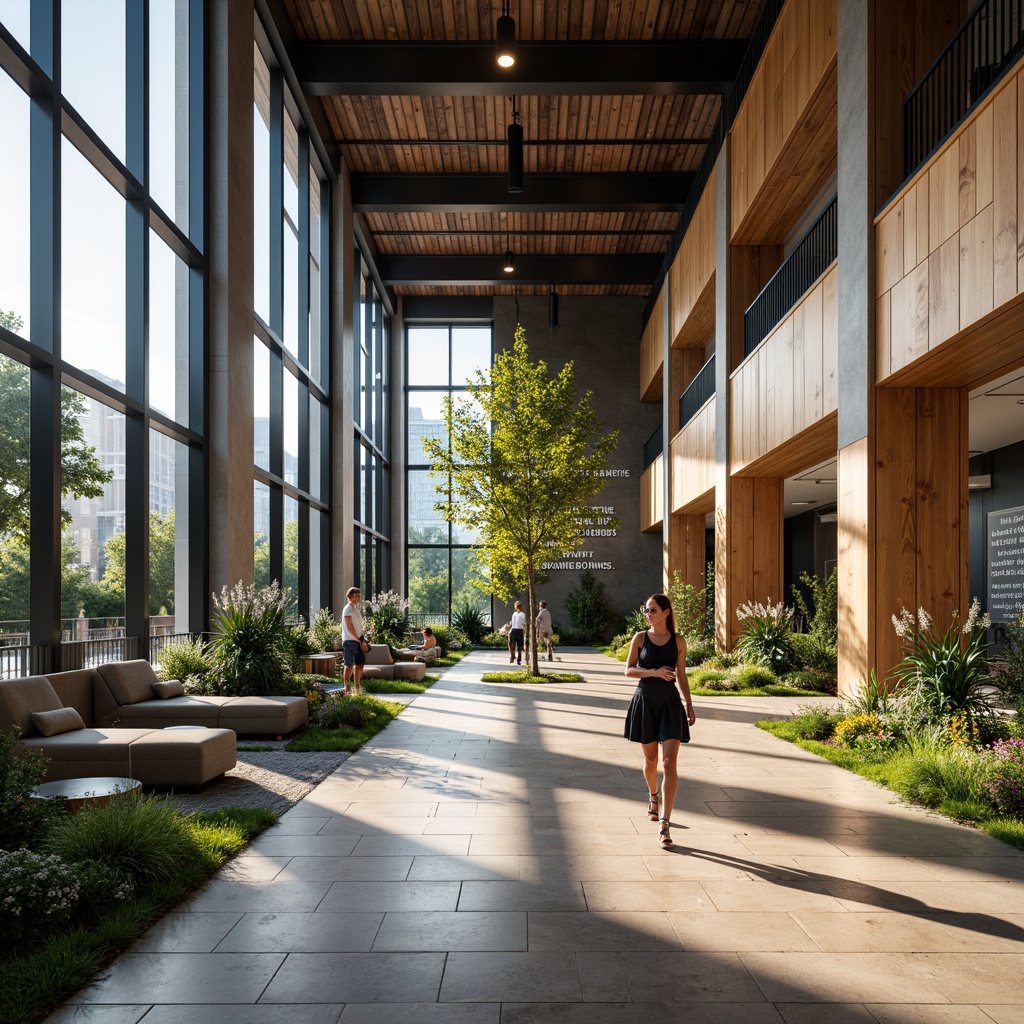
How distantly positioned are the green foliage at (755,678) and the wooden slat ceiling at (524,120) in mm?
9620

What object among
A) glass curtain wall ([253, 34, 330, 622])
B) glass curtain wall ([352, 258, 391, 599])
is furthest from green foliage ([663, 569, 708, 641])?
glass curtain wall ([352, 258, 391, 599])

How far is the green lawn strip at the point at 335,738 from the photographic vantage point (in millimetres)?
9117

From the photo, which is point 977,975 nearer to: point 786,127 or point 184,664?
point 184,664

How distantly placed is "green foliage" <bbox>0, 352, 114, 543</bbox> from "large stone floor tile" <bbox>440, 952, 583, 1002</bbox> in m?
6.54

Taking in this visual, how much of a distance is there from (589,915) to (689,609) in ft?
50.7

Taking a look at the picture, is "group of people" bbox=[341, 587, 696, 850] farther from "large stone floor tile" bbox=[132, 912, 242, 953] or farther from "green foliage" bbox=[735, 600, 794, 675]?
"green foliage" bbox=[735, 600, 794, 675]

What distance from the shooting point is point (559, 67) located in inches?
595

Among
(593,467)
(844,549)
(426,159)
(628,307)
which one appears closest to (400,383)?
(628,307)

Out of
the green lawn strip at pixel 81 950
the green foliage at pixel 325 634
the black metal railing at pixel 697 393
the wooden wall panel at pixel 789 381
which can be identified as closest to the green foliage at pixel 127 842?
the green lawn strip at pixel 81 950

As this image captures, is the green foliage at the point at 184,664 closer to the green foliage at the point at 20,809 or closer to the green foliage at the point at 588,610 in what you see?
the green foliage at the point at 20,809

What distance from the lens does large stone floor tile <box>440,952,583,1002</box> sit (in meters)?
3.53

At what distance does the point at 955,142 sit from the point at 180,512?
31.3 feet

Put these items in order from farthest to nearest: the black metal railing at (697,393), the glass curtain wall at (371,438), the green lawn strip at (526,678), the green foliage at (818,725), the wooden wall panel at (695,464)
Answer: the glass curtain wall at (371,438) → the black metal railing at (697,393) → the wooden wall panel at (695,464) → the green lawn strip at (526,678) → the green foliage at (818,725)

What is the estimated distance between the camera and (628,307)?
1162 inches
